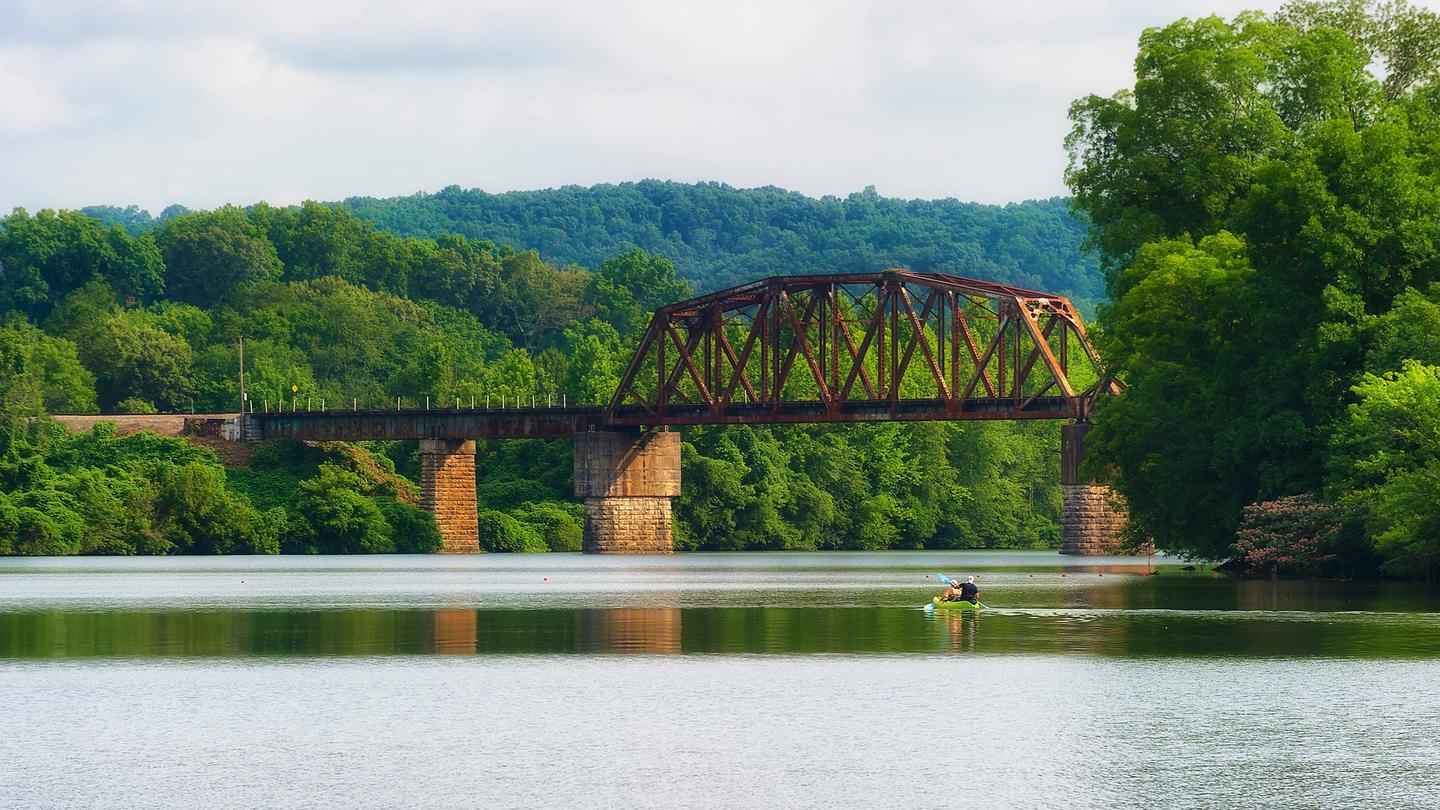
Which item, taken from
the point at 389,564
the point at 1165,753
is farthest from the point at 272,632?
the point at 389,564

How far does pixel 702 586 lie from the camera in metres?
78.9

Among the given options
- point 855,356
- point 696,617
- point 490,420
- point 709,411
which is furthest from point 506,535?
point 696,617

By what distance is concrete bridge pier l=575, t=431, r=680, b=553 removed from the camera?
14888 centimetres

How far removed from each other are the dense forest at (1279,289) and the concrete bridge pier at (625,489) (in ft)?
219

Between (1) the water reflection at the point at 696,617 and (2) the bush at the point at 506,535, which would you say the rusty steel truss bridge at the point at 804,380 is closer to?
(2) the bush at the point at 506,535

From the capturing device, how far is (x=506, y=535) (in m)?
154

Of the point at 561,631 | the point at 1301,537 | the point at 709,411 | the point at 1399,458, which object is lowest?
the point at 561,631

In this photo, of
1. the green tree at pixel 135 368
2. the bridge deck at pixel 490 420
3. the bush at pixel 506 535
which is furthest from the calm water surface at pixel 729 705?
the green tree at pixel 135 368

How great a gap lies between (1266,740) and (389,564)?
90408 mm

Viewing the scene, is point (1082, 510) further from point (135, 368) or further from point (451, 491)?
point (135, 368)

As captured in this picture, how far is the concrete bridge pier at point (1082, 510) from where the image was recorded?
446ft

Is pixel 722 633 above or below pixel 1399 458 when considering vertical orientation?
below

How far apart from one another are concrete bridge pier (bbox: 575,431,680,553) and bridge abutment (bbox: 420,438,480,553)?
25.9ft

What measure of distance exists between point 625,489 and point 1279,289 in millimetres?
86769
